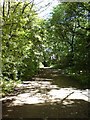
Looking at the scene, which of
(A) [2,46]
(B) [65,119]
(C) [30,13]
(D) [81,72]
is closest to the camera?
(B) [65,119]

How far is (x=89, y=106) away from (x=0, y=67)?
172 inches

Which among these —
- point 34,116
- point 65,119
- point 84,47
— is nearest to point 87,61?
point 84,47

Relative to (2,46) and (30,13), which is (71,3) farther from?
(2,46)

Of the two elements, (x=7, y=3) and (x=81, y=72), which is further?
(x=7, y=3)

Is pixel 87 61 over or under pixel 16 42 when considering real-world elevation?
under

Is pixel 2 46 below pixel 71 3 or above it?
below

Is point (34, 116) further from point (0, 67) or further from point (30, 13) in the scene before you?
point (30, 13)

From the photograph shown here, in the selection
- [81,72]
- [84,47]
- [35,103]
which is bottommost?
[35,103]

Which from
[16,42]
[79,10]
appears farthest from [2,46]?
[79,10]

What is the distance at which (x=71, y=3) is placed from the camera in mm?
12703

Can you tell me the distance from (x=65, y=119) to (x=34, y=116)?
1162mm

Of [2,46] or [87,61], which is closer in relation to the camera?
[87,61]

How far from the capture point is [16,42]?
11.4 metres

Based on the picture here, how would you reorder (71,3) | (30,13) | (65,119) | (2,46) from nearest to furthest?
(65,119), (2,46), (30,13), (71,3)
